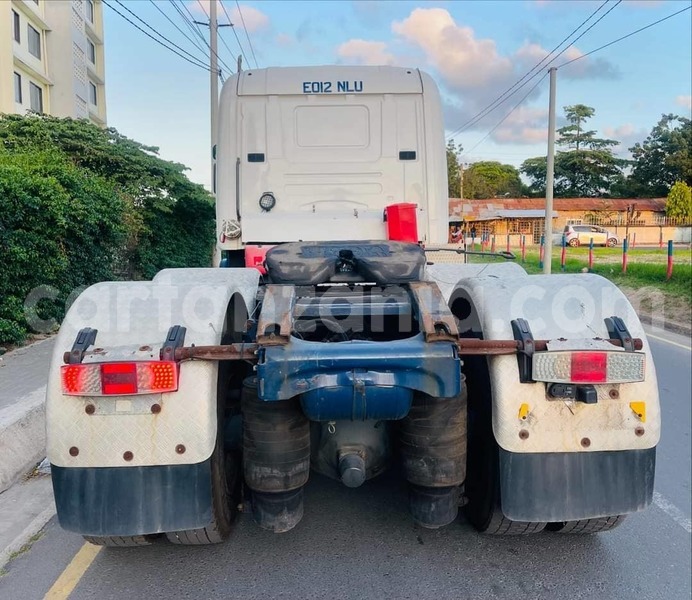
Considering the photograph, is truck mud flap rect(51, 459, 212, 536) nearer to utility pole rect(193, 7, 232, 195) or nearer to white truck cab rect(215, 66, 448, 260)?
white truck cab rect(215, 66, 448, 260)

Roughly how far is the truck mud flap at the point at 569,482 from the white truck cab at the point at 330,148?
3355 mm

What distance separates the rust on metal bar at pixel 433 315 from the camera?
250 centimetres

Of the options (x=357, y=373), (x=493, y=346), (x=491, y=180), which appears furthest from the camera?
(x=491, y=180)

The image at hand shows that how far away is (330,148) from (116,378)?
3940mm

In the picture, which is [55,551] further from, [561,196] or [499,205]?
[561,196]

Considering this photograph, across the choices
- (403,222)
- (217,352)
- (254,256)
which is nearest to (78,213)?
(254,256)

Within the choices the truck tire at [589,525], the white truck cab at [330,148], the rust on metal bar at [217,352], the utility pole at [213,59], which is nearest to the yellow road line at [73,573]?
the rust on metal bar at [217,352]

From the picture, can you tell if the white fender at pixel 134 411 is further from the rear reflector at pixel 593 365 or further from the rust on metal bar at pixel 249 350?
the rear reflector at pixel 593 365

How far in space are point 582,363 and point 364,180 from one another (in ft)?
12.2

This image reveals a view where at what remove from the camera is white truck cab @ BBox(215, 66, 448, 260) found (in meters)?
5.89

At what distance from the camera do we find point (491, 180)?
260 feet

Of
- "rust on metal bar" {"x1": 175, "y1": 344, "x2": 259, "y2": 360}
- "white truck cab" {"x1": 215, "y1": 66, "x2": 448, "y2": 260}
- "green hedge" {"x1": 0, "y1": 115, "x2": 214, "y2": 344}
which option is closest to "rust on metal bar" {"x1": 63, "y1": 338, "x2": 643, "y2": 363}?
"rust on metal bar" {"x1": 175, "y1": 344, "x2": 259, "y2": 360}

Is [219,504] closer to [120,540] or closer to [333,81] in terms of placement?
[120,540]

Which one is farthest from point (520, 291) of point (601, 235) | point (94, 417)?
point (601, 235)
